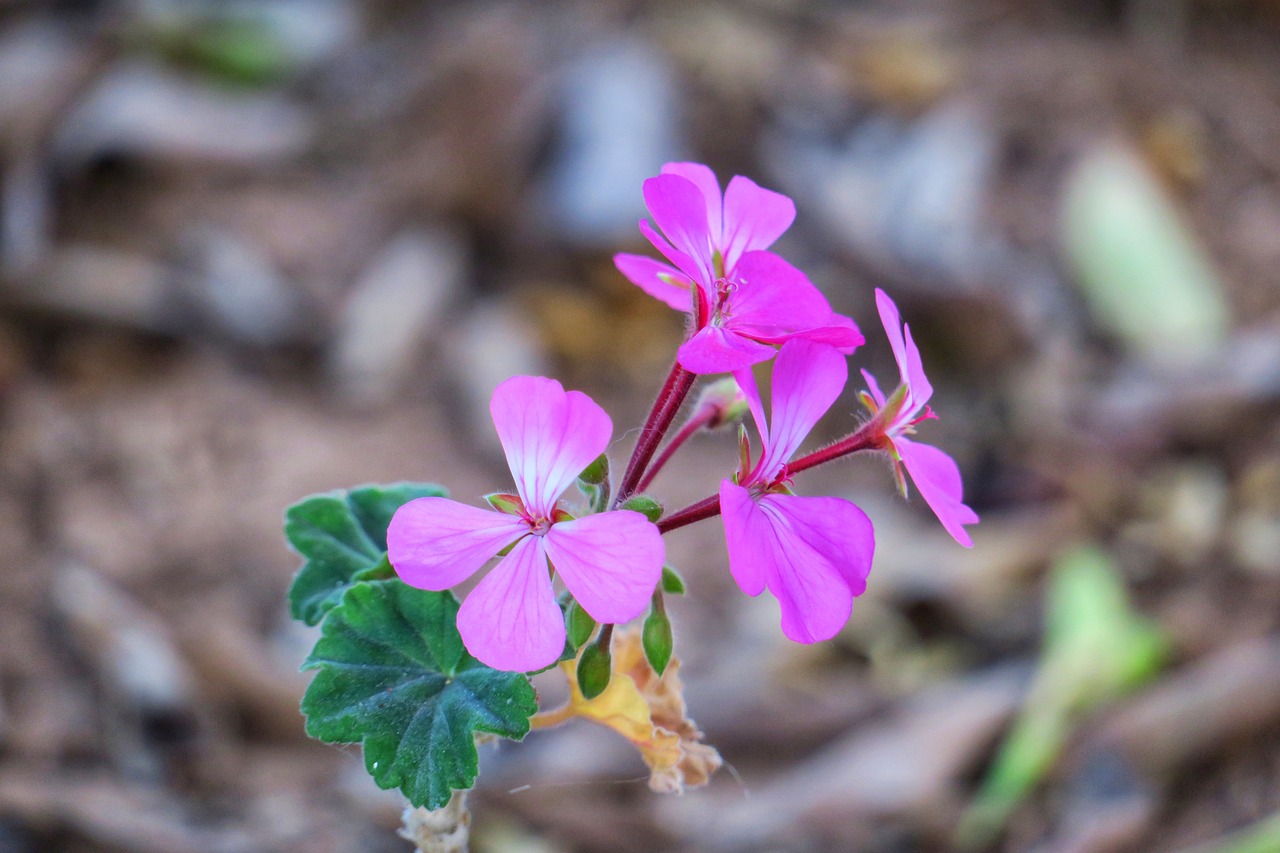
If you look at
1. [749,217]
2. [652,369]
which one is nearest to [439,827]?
[749,217]

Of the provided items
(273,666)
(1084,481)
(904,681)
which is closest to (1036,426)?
(1084,481)

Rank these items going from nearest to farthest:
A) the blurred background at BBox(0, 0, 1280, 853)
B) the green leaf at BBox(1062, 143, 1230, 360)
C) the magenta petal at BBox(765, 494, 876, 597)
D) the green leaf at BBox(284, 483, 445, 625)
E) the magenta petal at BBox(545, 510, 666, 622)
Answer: the magenta petal at BBox(545, 510, 666, 622)
the magenta petal at BBox(765, 494, 876, 597)
the green leaf at BBox(284, 483, 445, 625)
the blurred background at BBox(0, 0, 1280, 853)
the green leaf at BBox(1062, 143, 1230, 360)

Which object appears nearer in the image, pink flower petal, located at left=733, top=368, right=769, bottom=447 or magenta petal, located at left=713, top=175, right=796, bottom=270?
pink flower petal, located at left=733, top=368, right=769, bottom=447

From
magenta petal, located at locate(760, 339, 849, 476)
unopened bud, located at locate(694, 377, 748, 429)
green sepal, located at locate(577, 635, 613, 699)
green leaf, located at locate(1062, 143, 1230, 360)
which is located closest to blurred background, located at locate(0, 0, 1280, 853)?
green leaf, located at locate(1062, 143, 1230, 360)

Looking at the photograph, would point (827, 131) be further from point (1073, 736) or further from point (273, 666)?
point (273, 666)

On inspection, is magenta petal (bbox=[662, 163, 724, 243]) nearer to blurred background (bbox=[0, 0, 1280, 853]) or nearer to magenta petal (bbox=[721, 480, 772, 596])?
magenta petal (bbox=[721, 480, 772, 596])

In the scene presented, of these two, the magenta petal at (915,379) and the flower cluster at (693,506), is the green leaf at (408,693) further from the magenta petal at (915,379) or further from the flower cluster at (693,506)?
the magenta petal at (915,379)
